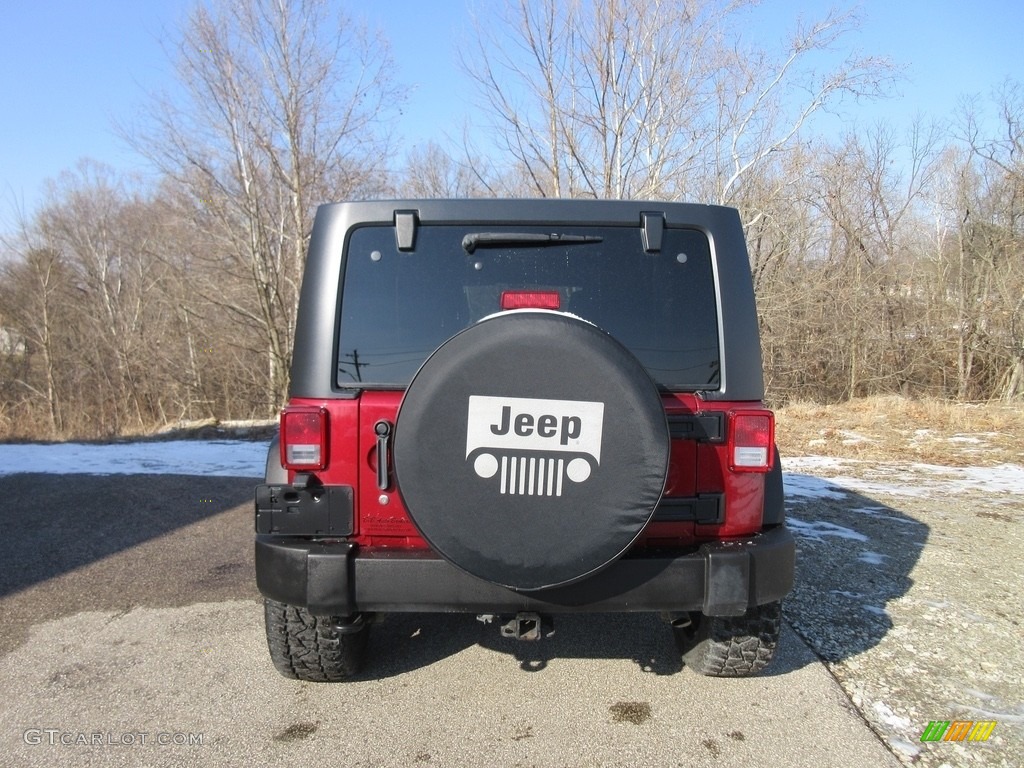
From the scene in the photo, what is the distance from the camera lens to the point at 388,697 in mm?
2779

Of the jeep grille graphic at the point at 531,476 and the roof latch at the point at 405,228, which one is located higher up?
the roof latch at the point at 405,228

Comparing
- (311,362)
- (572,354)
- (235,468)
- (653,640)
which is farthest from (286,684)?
(235,468)

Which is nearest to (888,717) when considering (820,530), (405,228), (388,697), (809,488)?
(388,697)

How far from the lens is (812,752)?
95.3 inches

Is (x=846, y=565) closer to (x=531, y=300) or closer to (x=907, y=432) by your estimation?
A: (x=531, y=300)

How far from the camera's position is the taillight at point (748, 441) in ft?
8.15

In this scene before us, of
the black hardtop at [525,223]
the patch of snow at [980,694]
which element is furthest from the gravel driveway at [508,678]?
the black hardtop at [525,223]

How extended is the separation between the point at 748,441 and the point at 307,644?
1880mm

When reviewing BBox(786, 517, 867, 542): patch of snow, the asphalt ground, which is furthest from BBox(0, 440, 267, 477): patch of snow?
BBox(786, 517, 867, 542): patch of snow

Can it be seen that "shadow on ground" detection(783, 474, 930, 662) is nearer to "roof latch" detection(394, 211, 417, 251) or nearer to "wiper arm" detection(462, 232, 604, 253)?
"wiper arm" detection(462, 232, 604, 253)

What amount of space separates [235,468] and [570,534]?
22.0 feet

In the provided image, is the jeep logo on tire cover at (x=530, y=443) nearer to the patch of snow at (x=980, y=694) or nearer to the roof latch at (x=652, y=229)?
the roof latch at (x=652, y=229)

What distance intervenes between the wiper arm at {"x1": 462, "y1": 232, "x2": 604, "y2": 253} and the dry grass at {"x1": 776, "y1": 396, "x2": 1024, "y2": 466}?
7925mm

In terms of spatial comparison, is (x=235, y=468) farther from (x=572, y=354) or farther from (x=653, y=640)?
(x=572, y=354)
